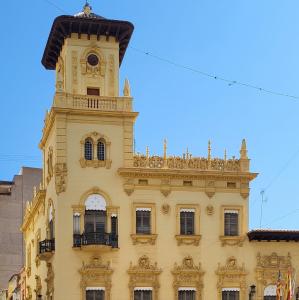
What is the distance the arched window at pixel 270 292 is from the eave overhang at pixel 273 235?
3.15 meters

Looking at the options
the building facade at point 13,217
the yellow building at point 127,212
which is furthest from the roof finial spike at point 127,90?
the building facade at point 13,217

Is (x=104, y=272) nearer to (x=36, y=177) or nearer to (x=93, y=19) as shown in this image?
(x=93, y=19)

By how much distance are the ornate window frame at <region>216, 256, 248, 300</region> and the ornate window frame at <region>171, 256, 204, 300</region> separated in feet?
4.24

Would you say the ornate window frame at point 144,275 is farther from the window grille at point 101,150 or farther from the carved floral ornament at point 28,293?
the carved floral ornament at point 28,293

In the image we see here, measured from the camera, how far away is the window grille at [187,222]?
187 ft

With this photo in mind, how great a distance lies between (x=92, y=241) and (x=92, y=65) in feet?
41.7

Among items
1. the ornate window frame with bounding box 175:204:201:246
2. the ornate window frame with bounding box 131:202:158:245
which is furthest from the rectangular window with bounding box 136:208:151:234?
the ornate window frame with bounding box 175:204:201:246

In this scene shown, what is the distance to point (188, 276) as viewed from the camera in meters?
56.1

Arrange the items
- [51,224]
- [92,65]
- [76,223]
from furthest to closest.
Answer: [92,65]
[51,224]
[76,223]

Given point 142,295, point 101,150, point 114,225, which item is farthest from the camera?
point 101,150

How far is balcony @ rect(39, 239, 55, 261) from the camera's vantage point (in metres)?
55.6

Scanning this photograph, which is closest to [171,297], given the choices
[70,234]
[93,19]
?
[70,234]

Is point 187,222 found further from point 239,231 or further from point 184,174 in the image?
point 239,231

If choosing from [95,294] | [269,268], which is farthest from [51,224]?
[269,268]
